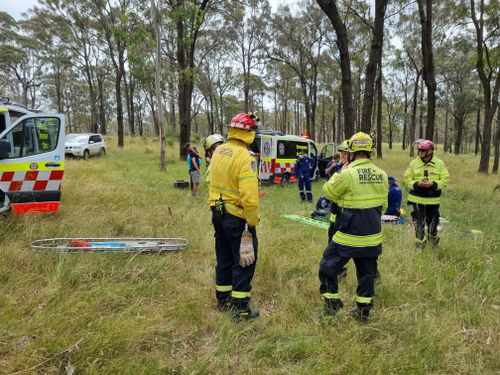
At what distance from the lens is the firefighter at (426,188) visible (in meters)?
4.94

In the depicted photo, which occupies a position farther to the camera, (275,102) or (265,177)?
(275,102)

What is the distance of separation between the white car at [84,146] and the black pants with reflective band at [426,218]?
16302 millimetres

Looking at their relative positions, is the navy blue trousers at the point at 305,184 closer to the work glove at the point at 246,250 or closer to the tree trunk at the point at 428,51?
the tree trunk at the point at 428,51

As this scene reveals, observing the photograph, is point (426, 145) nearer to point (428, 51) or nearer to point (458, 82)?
point (428, 51)

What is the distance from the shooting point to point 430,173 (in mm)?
4977

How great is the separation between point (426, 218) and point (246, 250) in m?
3.45

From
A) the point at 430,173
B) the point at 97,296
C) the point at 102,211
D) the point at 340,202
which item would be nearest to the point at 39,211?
the point at 102,211

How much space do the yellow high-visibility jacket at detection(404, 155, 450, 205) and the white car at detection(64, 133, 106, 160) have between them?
53.2 ft

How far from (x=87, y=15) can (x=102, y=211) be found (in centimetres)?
2313

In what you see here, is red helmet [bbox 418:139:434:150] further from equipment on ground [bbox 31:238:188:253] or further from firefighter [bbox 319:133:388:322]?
equipment on ground [bbox 31:238:188:253]

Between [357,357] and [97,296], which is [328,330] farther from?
[97,296]

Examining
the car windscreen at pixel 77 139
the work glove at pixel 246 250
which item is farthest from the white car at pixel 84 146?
the work glove at pixel 246 250

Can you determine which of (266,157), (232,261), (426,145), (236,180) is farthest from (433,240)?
(266,157)

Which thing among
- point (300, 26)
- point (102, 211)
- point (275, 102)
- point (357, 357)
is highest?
point (300, 26)
